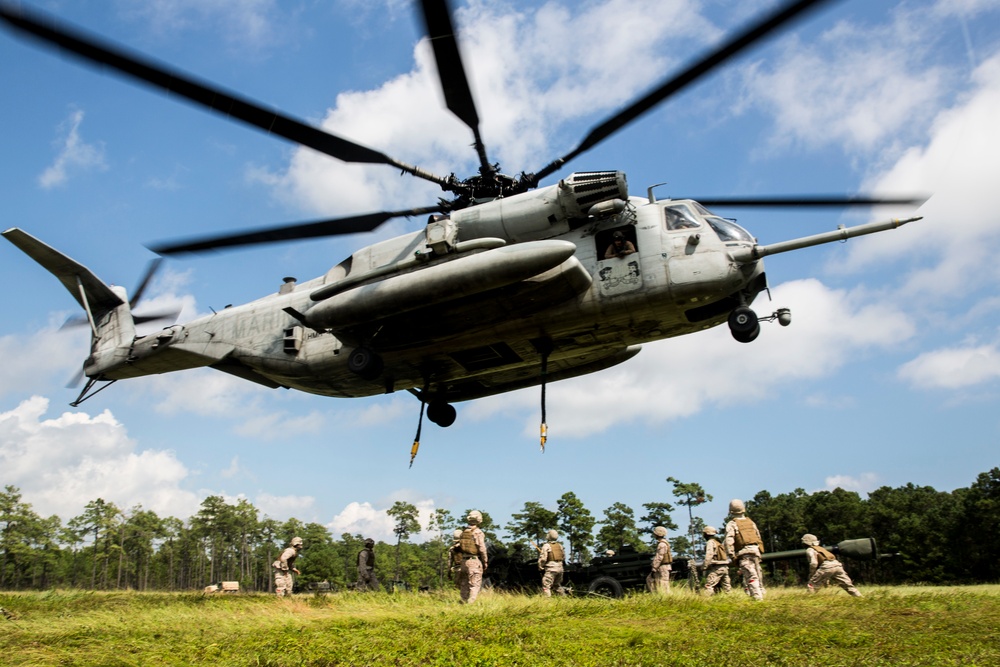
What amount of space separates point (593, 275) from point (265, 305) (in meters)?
7.41

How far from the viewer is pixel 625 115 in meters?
9.12

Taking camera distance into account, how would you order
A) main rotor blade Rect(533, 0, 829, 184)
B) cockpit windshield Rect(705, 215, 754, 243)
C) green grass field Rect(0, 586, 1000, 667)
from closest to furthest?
green grass field Rect(0, 586, 1000, 667) → main rotor blade Rect(533, 0, 829, 184) → cockpit windshield Rect(705, 215, 754, 243)

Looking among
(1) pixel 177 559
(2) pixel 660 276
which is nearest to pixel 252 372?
(2) pixel 660 276

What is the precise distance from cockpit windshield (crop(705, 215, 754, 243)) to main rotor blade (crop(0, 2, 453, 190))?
552cm

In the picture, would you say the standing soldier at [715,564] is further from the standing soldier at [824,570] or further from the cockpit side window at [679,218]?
the cockpit side window at [679,218]

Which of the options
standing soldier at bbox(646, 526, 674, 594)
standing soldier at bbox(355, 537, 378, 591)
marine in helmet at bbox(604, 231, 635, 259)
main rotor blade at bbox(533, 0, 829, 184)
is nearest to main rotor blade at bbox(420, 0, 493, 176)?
main rotor blade at bbox(533, 0, 829, 184)

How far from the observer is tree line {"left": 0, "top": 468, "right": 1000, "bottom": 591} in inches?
1496

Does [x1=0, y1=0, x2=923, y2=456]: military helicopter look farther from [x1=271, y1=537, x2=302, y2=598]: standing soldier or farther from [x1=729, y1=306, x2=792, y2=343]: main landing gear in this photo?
[x1=271, y1=537, x2=302, y2=598]: standing soldier

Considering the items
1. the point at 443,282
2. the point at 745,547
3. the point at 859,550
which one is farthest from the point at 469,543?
the point at 859,550

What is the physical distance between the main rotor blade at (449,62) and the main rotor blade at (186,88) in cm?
202

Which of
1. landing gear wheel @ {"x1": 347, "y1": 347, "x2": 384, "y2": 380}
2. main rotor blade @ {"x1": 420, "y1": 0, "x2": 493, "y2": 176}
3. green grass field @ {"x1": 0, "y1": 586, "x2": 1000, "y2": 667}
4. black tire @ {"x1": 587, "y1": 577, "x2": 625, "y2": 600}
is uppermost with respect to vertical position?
main rotor blade @ {"x1": 420, "y1": 0, "x2": 493, "y2": 176}

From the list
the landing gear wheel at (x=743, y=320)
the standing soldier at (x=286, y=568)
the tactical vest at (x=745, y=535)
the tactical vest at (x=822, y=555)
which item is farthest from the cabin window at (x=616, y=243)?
the standing soldier at (x=286, y=568)

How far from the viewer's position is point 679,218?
36.8 feet

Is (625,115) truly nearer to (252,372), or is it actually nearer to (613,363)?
(613,363)
